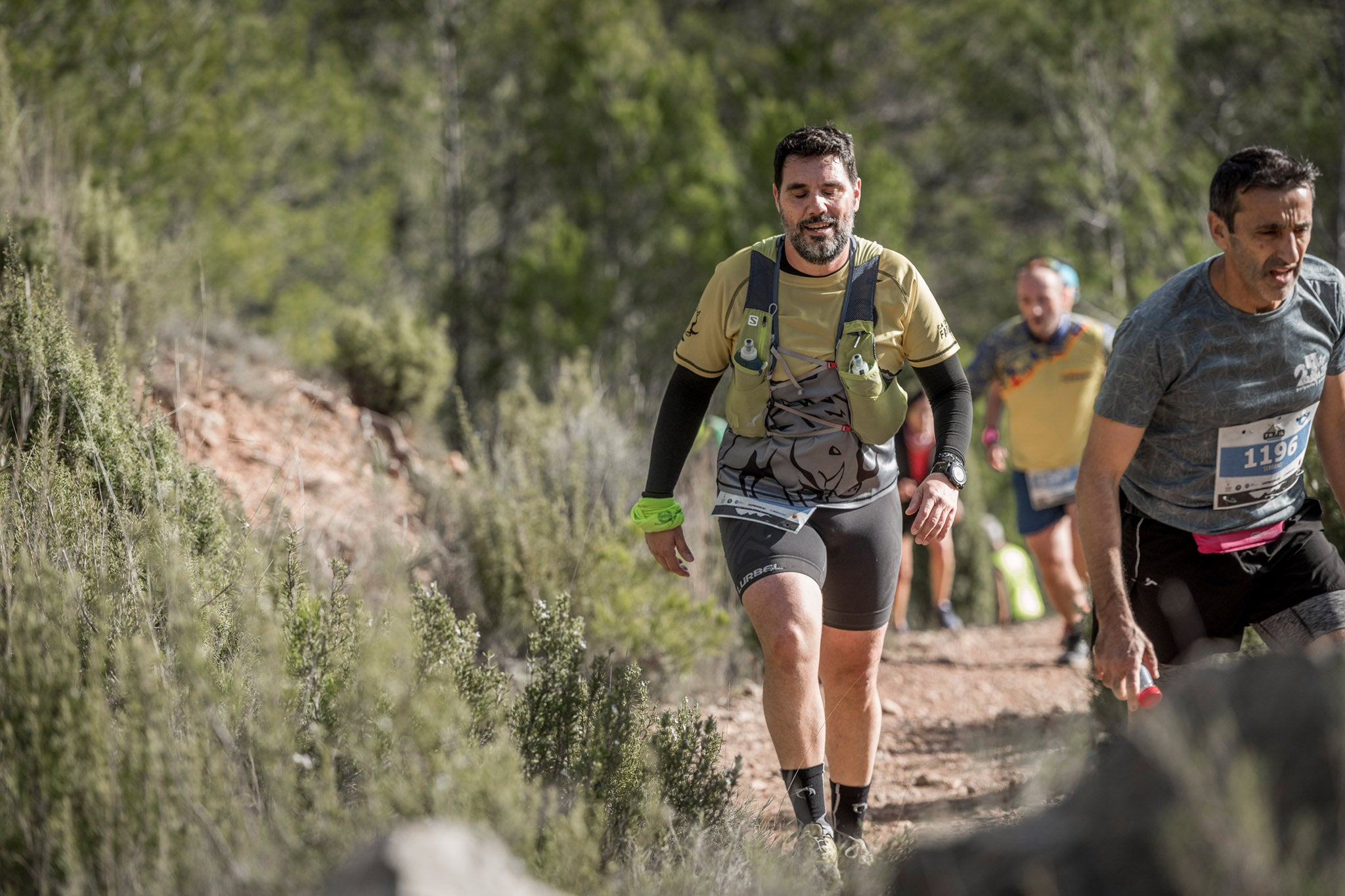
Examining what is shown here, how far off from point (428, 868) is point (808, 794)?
150 cm

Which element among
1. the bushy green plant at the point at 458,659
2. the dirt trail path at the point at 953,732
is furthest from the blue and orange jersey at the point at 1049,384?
the bushy green plant at the point at 458,659

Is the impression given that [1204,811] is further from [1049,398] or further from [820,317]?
[1049,398]

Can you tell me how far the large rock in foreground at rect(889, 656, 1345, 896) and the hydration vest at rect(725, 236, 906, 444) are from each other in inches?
50.0

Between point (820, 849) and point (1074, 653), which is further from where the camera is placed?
point (1074, 653)

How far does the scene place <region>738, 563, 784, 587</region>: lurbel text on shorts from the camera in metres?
2.68

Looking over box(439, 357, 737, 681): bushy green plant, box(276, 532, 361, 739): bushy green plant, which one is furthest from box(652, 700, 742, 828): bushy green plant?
box(439, 357, 737, 681): bushy green plant

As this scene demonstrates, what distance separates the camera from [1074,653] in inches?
225

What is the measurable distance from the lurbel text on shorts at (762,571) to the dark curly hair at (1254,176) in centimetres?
128

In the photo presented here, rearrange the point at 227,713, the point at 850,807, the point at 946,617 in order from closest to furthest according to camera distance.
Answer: the point at 227,713
the point at 850,807
the point at 946,617

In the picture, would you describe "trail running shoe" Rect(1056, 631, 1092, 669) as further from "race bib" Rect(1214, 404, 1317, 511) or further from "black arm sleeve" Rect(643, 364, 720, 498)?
"black arm sleeve" Rect(643, 364, 720, 498)

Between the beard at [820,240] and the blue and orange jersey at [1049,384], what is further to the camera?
the blue and orange jersey at [1049,384]

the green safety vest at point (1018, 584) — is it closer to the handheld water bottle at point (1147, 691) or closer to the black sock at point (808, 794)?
the black sock at point (808, 794)

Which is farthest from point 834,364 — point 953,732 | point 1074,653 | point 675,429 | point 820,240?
point 1074,653

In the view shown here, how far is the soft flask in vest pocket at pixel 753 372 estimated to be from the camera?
9.34 ft
